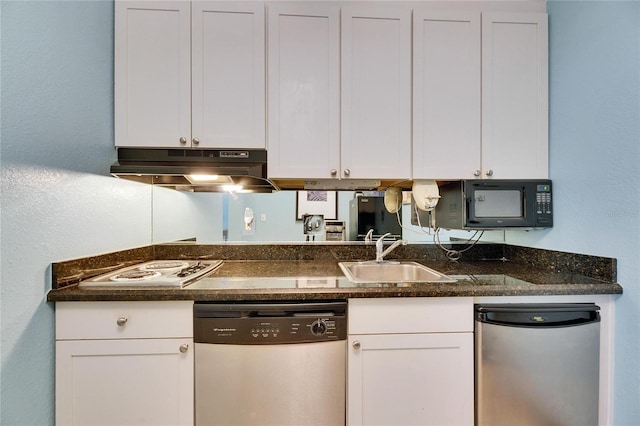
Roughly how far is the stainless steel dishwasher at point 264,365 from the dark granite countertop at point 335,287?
0.20 ft

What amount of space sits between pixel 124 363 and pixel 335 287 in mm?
923

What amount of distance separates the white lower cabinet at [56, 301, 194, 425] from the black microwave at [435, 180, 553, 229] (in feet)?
4.94

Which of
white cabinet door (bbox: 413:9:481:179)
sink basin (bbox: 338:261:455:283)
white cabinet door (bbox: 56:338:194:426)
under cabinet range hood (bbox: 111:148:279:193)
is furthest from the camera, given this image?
sink basin (bbox: 338:261:455:283)

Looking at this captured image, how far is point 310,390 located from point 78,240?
1.21 meters

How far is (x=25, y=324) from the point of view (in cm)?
103

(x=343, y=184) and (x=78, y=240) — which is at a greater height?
(x=343, y=184)

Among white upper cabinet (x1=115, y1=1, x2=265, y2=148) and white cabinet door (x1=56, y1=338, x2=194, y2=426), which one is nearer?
white cabinet door (x1=56, y1=338, x2=194, y2=426)

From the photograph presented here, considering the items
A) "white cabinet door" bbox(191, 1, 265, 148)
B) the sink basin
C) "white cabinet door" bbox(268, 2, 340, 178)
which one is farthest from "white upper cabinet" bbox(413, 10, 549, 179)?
"white cabinet door" bbox(191, 1, 265, 148)

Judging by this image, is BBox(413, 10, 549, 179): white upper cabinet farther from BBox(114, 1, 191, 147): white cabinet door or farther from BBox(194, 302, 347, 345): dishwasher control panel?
BBox(114, 1, 191, 147): white cabinet door

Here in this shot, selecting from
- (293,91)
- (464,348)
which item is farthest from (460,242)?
(293,91)

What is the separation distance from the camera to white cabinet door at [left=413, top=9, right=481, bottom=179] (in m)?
1.51

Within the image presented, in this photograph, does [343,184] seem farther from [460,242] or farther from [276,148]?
[460,242]

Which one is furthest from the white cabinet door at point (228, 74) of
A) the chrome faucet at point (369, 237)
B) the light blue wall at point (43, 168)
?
the chrome faucet at point (369, 237)

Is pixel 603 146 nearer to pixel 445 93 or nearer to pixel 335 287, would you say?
pixel 445 93
